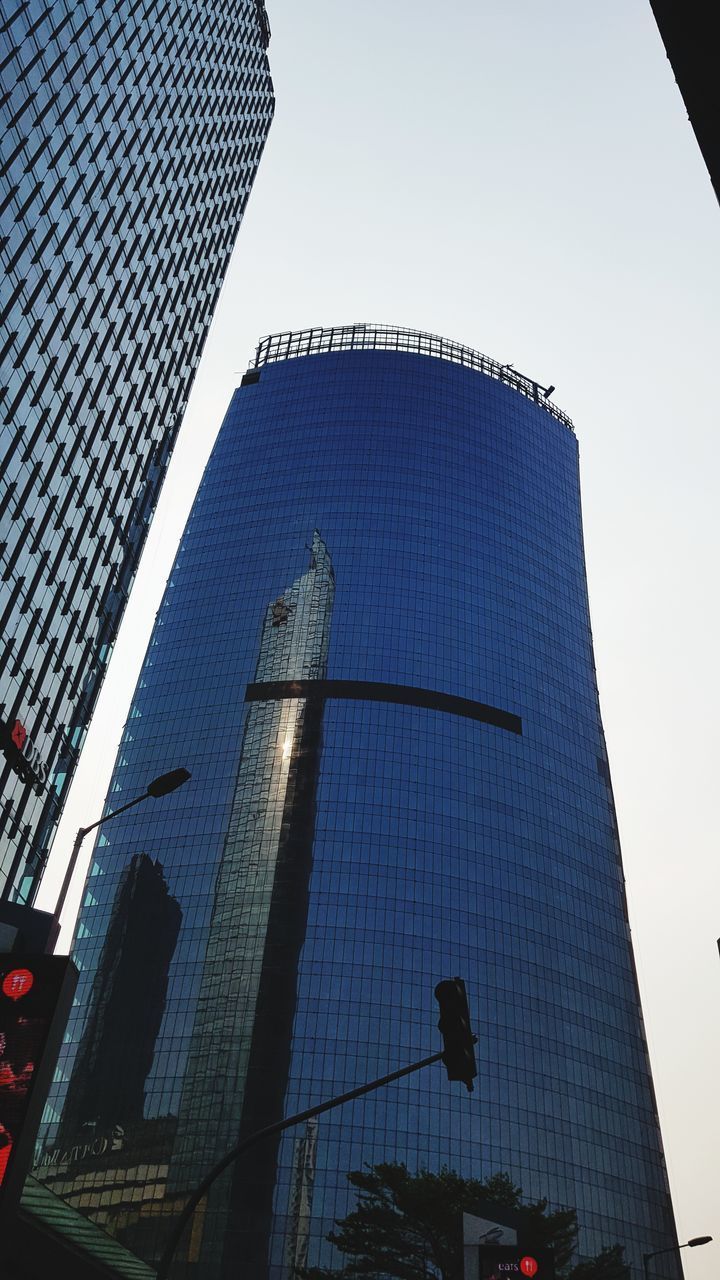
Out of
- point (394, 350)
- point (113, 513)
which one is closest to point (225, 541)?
point (394, 350)

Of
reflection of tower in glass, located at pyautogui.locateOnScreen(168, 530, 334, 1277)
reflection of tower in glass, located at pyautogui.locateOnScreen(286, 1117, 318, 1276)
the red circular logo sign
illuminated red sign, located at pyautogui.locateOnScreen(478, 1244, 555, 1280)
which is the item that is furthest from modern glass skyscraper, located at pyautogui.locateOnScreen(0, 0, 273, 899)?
the red circular logo sign

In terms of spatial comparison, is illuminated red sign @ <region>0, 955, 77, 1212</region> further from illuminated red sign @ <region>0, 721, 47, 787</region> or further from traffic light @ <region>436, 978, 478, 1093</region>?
illuminated red sign @ <region>0, 721, 47, 787</region>

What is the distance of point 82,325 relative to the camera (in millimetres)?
76625

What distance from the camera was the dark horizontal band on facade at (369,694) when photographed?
123625mm

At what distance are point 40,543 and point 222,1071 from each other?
57.7 meters

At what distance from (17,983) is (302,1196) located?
94733 millimetres

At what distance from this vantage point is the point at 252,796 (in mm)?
118625

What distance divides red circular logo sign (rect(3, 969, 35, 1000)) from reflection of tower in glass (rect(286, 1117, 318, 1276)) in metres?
92.8

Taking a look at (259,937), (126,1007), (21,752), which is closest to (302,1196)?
(259,937)

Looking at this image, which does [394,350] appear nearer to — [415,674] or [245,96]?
[245,96]

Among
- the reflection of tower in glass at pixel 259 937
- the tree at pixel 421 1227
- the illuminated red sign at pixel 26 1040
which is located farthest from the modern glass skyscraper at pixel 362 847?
the illuminated red sign at pixel 26 1040

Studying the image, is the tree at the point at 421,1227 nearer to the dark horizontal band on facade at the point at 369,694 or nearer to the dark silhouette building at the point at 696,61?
the dark silhouette building at the point at 696,61

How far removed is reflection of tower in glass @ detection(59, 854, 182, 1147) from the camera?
10088cm

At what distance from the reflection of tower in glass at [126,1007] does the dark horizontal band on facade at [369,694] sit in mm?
24443
